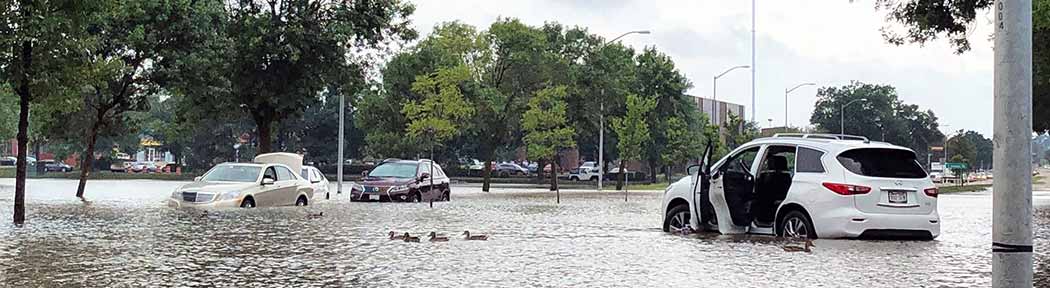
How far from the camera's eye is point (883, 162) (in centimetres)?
1545

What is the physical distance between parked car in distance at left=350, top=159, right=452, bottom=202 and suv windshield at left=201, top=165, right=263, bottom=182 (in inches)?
227

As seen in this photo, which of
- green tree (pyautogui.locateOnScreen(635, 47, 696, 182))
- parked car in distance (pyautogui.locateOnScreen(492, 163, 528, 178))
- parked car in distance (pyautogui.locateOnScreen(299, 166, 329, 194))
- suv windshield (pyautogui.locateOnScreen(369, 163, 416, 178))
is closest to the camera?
parked car in distance (pyautogui.locateOnScreen(299, 166, 329, 194))

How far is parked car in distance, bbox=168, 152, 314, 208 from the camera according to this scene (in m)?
24.8

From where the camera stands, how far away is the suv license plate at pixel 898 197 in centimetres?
1516

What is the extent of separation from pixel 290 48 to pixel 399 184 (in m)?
4.86

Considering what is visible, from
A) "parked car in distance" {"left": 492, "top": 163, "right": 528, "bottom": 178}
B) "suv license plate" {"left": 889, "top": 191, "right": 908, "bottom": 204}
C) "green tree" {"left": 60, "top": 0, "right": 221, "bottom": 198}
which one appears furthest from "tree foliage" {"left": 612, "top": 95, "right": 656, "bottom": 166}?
"suv license plate" {"left": 889, "top": 191, "right": 908, "bottom": 204}

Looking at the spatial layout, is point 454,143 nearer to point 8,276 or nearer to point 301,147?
point 301,147

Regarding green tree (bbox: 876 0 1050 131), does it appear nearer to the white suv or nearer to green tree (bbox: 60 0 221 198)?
the white suv

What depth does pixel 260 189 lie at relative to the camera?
2602 cm

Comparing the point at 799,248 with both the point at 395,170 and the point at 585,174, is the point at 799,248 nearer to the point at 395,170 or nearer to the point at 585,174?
the point at 395,170

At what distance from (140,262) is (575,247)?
5205mm

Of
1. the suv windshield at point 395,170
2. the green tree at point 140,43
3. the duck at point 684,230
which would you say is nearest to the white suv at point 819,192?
the duck at point 684,230

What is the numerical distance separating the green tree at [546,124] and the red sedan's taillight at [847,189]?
36455mm

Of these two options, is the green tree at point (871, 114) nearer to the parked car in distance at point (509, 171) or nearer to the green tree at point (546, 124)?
the parked car in distance at point (509, 171)
